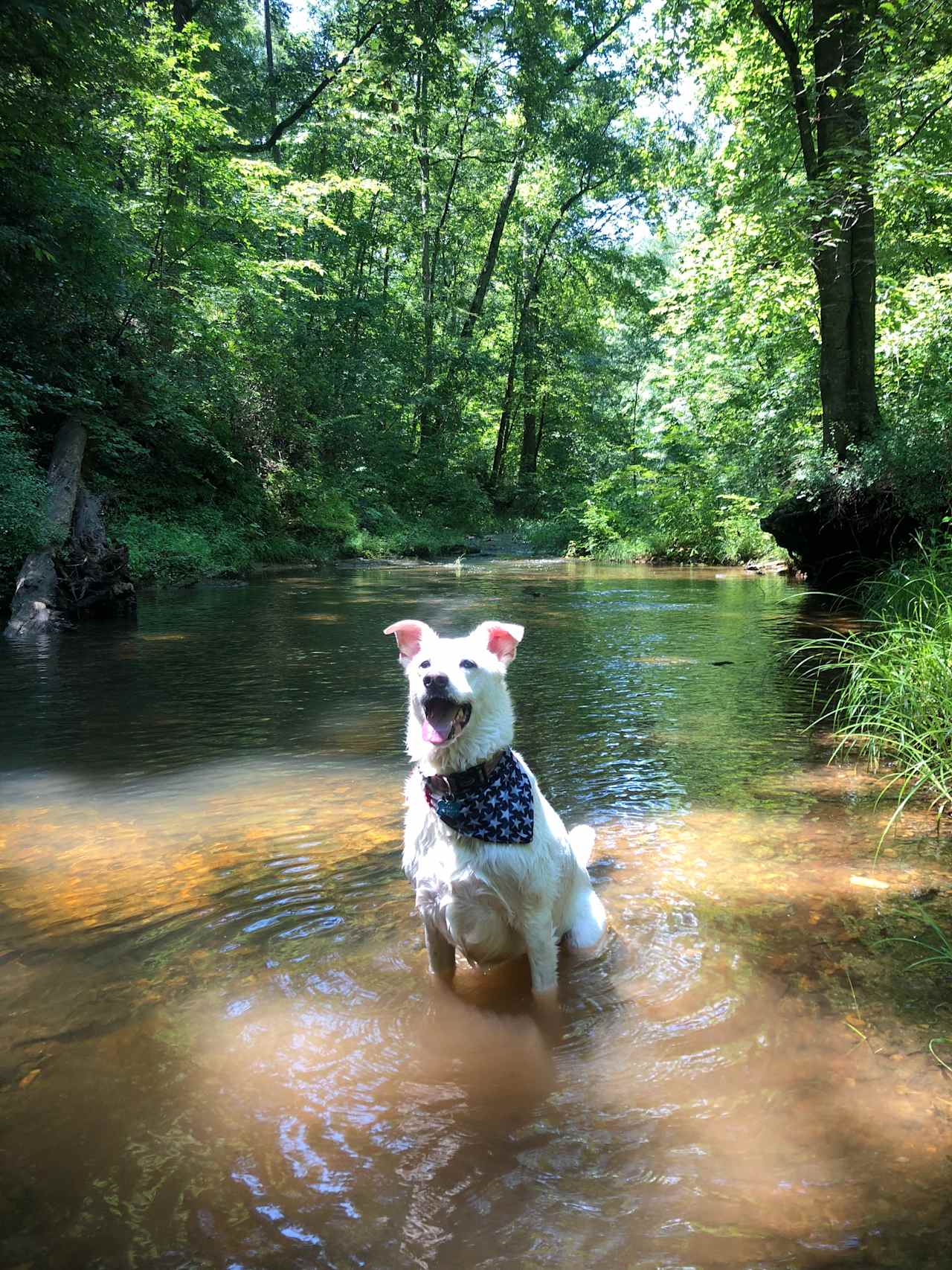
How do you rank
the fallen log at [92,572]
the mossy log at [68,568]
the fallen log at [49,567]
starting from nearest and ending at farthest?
the fallen log at [49,567]
the mossy log at [68,568]
the fallen log at [92,572]

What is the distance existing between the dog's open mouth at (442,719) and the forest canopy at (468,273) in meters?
8.77

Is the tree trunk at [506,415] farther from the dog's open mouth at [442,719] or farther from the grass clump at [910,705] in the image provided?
the dog's open mouth at [442,719]

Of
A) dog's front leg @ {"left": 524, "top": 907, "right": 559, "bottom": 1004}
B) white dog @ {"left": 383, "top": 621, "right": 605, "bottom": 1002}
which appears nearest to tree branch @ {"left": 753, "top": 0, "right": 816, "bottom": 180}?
white dog @ {"left": 383, "top": 621, "right": 605, "bottom": 1002}

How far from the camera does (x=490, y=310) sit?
3941 cm

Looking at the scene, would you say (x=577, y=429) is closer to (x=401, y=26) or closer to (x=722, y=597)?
(x=401, y=26)

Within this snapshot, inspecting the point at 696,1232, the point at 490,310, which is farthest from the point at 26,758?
the point at 490,310

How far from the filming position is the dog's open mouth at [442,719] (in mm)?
3090

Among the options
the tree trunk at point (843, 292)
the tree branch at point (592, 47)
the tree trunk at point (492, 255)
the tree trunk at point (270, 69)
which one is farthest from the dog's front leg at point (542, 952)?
the tree trunk at point (492, 255)

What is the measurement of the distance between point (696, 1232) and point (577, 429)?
44910 mm

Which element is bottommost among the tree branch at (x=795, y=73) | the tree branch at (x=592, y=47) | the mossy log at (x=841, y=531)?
the mossy log at (x=841, y=531)

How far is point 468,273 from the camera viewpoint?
41.5 meters


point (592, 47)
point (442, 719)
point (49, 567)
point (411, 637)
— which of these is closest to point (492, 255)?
point (592, 47)

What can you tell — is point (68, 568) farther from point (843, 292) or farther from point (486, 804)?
point (843, 292)

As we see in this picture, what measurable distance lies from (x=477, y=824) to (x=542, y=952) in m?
0.60
